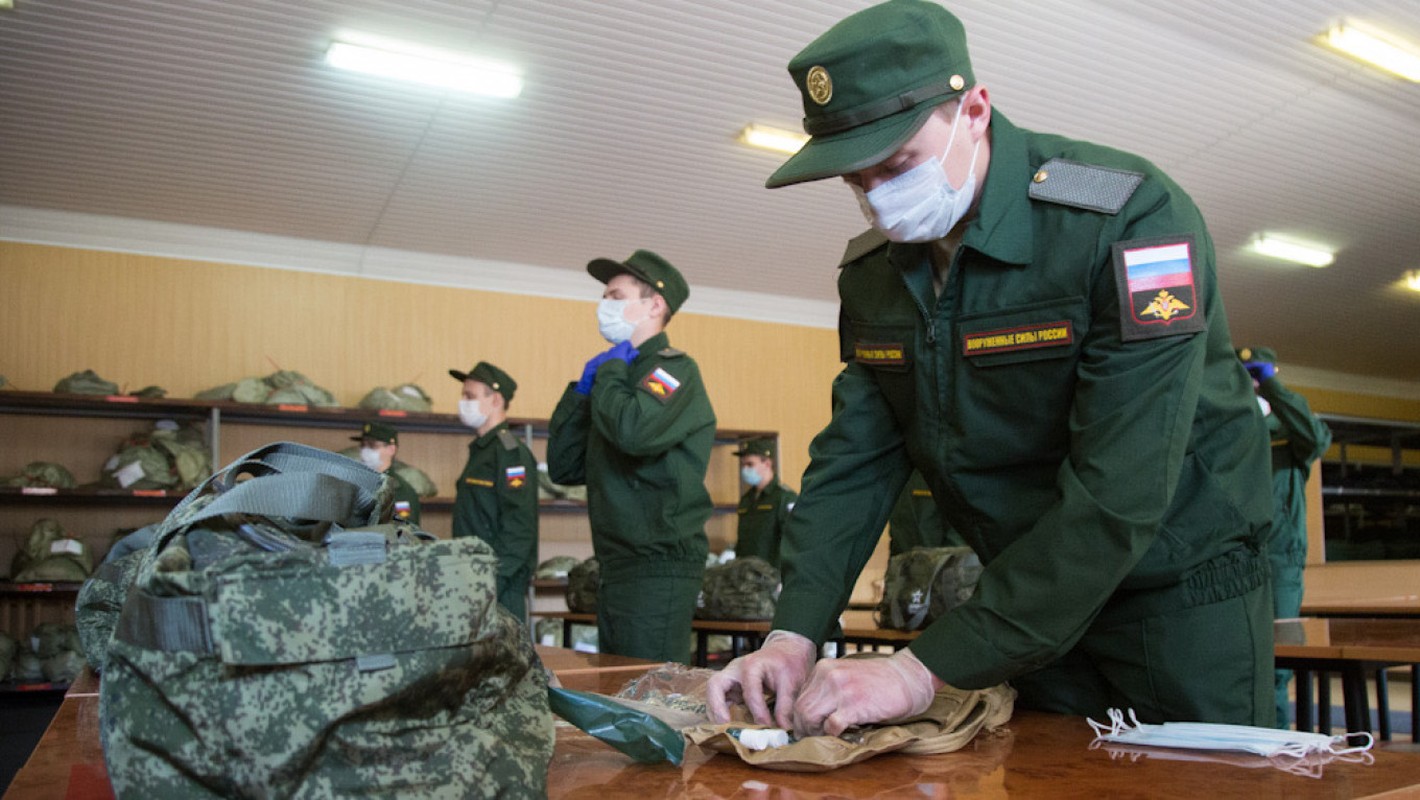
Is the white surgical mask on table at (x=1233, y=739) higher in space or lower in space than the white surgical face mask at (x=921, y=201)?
lower

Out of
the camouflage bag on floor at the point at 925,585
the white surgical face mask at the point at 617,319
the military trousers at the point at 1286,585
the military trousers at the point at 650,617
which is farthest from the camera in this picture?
the military trousers at the point at 1286,585

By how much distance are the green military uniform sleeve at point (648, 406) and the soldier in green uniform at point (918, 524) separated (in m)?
2.04

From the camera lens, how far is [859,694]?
1181mm

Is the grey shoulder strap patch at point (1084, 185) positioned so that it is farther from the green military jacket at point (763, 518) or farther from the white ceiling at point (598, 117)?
the green military jacket at point (763, 518)

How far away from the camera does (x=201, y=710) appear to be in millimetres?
816

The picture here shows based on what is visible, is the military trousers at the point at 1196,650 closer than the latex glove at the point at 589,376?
Yes

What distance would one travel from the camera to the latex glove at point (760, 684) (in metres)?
1.31

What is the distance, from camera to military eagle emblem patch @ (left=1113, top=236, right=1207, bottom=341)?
4.17ft

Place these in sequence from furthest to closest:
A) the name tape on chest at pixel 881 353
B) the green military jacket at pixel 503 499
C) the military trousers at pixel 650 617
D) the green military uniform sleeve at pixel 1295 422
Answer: the green military jacket at pixel 503 499
the green military uniform sleeve at pixel 1295 422
the military trousers at pixel 650 617
the name tape on chest at pixel 881 353

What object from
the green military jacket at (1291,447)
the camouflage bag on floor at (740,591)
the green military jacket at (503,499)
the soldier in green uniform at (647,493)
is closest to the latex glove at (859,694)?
the soldier in green uniform at (647,493)

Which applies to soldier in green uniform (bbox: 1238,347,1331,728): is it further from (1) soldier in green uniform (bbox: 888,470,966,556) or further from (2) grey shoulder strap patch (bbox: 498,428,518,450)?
(2) grey shoulder strap patch (bbox: 498,428,518,450)

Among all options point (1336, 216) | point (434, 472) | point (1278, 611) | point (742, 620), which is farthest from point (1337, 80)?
point (434, 472)

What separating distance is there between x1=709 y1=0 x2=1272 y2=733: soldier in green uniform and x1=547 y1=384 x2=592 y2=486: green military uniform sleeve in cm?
263

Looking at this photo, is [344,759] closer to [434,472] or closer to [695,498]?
[695,498]
